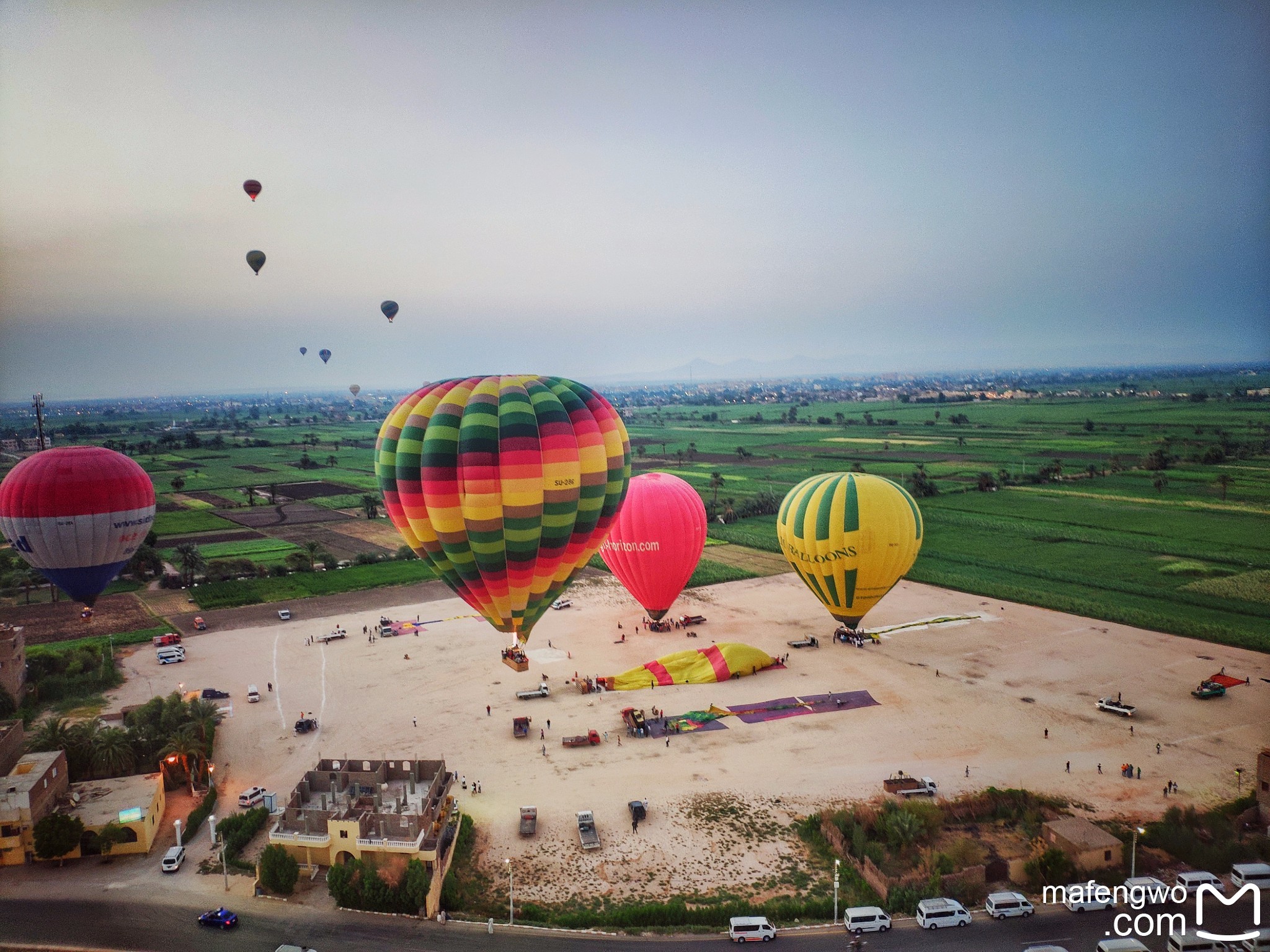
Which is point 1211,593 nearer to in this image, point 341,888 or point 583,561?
point 583,561

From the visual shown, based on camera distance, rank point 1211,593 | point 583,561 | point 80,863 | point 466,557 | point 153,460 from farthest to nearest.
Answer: point 153,460, point 1211,593, point 583,561, point 466,557, point 80,863

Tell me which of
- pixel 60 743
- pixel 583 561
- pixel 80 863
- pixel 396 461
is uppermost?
pixel 396 461

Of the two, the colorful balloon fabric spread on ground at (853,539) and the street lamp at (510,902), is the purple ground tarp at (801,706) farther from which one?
the street lamp at (510,902)

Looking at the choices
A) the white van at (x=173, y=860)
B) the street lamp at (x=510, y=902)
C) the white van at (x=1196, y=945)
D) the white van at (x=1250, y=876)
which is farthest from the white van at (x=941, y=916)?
the white van at (x=173, y=860)

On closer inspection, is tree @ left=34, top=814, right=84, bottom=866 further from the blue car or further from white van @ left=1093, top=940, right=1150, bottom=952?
white van @ left=1093, top=940, right=1150, bottom=952

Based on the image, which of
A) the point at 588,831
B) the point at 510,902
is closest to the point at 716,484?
the point at 588,831

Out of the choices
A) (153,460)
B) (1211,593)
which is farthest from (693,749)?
(153,460)

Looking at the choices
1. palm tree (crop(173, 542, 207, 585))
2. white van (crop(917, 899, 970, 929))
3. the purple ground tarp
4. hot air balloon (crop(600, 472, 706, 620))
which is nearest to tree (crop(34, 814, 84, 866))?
the purple ground tarp
